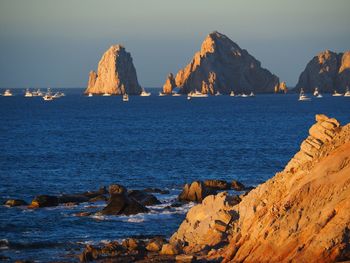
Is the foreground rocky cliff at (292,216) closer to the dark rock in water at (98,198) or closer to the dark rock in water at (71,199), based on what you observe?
the dark rock in water at (98,198)

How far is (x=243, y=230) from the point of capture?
31.9m

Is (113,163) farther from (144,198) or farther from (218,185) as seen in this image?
(144,198)

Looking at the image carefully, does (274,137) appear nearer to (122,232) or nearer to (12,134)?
(12,134)

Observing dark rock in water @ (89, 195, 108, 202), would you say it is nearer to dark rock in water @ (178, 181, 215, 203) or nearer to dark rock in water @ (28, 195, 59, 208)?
dark rock in water @ (28, 195, 59, 208)

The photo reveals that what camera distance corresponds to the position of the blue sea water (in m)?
40.6

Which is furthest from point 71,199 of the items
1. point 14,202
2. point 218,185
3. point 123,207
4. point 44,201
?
point 218,185

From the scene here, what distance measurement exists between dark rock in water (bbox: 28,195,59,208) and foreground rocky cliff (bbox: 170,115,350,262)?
1467 cm

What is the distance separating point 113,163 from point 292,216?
45689mm

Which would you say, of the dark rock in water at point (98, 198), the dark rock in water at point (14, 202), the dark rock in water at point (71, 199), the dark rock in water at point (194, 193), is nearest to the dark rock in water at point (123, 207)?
the dark rock in water at point (194, 193)

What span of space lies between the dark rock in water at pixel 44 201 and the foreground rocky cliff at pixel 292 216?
48.1ft

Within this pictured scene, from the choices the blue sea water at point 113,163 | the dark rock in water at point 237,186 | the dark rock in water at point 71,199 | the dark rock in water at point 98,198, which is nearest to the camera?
the blue sea water at point 113,163

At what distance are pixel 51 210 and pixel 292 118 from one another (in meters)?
114

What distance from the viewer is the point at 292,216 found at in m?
29.9

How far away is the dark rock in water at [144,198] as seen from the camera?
1896 inches
